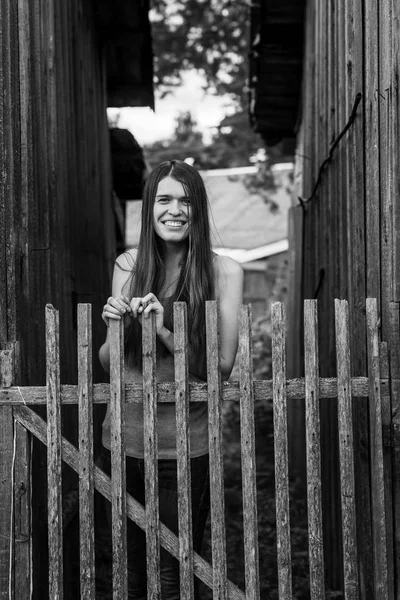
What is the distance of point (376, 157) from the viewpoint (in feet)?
13.3

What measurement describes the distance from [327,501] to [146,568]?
2675mm

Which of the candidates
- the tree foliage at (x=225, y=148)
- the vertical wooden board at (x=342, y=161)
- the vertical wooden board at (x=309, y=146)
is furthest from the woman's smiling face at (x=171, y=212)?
the tree foliage at (x=225, y=148)

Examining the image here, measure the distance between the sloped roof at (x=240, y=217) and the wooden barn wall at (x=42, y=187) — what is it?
15425 millimetres

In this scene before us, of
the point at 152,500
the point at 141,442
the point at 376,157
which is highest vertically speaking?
the point at 376,157

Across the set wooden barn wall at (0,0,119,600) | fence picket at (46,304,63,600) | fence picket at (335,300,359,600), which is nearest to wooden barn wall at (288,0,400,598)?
fence picket at (335,300,359,600)

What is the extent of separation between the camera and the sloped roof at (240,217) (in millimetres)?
23266

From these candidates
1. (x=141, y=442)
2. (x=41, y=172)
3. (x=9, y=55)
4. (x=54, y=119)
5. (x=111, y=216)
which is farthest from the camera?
(x=111, y=216)

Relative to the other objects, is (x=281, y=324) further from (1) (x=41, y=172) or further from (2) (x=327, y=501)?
(2) (x=327, y=501)

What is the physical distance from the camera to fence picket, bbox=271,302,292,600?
336cm

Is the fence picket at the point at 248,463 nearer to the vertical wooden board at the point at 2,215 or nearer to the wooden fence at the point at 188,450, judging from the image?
the wooden fence at the point at 188,450

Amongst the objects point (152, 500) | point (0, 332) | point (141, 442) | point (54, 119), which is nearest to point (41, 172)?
point (54, 119)

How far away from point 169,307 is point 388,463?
1.22m

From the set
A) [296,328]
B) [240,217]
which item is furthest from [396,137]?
[240,217]

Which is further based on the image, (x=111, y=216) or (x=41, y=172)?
(x=111, y=216)
